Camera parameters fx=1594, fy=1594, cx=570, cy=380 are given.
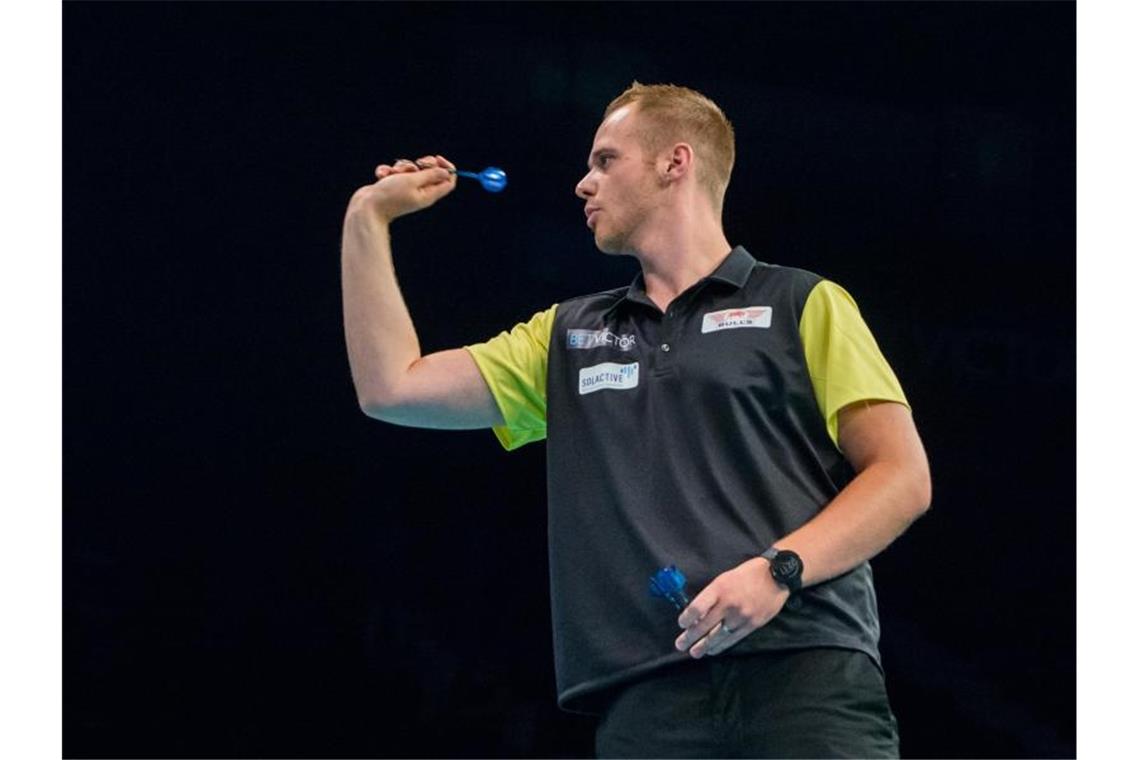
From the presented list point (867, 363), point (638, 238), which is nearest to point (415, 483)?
point (638, 238)

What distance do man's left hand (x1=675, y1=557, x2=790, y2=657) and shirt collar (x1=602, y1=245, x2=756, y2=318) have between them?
0.46 metres

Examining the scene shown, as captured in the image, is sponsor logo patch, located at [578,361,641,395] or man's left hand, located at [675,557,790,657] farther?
sponsor logo patch, located at [578,361,641,395]

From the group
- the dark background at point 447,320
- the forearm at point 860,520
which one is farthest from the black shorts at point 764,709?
the dark background at point 447,320

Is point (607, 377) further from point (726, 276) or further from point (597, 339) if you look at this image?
point (726, 276)

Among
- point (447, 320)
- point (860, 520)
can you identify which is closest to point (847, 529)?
point (860, 520)

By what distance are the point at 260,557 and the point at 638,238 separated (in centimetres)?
231

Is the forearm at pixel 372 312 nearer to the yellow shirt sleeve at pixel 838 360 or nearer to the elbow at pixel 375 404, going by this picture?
the elbow at pixel 375 404

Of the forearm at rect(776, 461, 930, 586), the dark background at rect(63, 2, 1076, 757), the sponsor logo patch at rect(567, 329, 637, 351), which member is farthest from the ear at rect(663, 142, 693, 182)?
the dark background at rect(63, 2, 1076, 757)

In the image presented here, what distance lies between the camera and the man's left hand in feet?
5.68

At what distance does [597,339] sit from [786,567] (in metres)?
0.48

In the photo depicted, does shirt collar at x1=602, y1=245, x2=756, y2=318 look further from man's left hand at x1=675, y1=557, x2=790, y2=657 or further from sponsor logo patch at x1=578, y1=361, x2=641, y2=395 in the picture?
man's left hand at x1=675, y1=557, x2=790, y2=657

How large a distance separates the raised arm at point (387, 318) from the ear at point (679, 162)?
322 mm

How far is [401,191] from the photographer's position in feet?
6.93

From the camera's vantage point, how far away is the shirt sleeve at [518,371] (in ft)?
7.16
